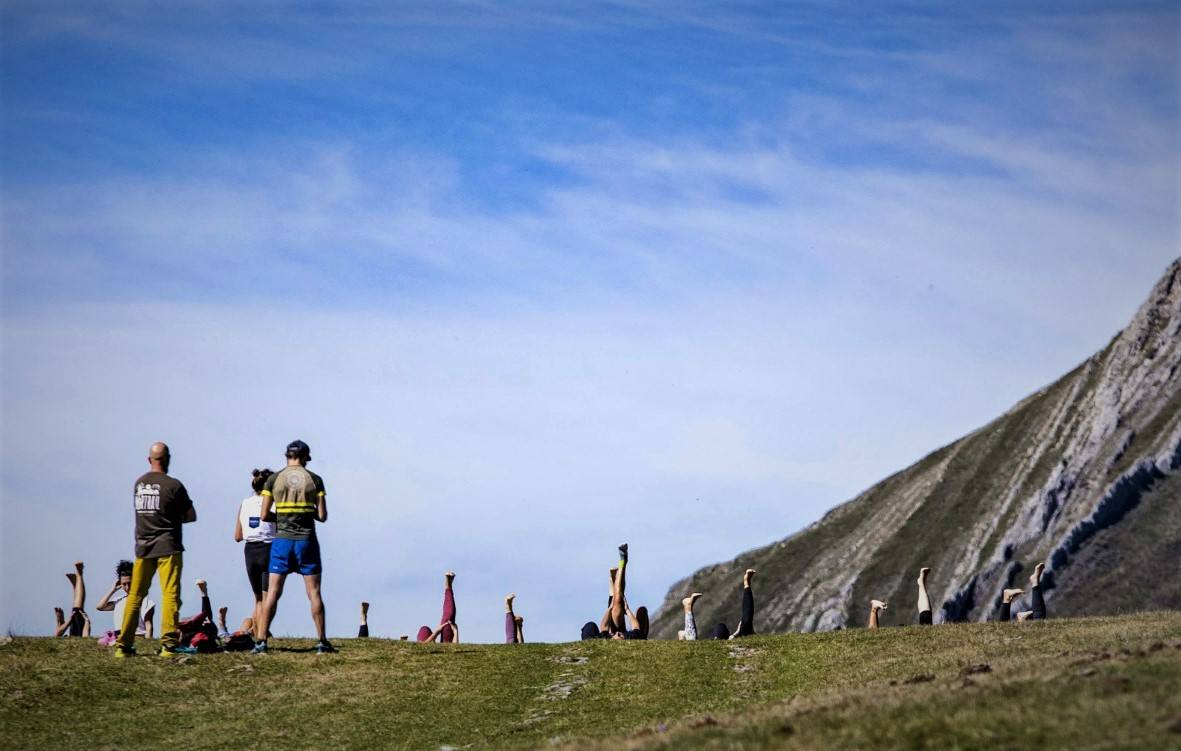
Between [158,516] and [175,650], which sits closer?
[158,516]

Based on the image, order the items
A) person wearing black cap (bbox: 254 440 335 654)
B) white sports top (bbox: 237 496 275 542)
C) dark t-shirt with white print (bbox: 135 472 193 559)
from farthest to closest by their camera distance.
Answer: white sports top (bbox: 237 496 275 542), person wearing black cap (bbox: 254 440 335 654), dark t-shirt with white print (bbox: 135 472 193 559)

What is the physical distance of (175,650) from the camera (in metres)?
28.2

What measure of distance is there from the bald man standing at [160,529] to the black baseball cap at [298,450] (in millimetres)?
2239

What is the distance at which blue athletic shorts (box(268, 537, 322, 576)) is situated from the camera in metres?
27.8

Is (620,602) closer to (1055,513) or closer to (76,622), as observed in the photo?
(76,622)

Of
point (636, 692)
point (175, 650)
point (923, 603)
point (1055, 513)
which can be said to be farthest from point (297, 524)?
point (1055, 513)

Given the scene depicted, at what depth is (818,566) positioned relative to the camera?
198 meters

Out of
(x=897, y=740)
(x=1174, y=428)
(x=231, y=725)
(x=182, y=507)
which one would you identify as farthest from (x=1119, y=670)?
(x=1174, y=428)

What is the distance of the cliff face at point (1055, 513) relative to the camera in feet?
469

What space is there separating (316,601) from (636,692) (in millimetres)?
6518

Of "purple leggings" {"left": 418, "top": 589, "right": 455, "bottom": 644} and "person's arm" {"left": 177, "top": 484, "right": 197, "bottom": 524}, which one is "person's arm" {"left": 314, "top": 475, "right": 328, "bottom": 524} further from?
"purple leggings" {"left": 418, "top": 589, "right": 455, "bottom": 644}

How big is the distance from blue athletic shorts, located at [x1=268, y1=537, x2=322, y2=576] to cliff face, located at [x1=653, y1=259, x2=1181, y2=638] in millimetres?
115634

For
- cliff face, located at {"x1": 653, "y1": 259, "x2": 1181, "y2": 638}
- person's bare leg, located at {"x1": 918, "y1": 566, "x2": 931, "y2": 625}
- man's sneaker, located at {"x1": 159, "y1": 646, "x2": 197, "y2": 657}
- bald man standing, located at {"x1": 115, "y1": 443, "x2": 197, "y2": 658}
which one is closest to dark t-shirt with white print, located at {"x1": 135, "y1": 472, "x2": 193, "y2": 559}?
bald man standing, located at {"x1": 115, "y1": 443, "x2": 197, "y2": 658}

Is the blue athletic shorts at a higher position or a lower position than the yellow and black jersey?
lower
